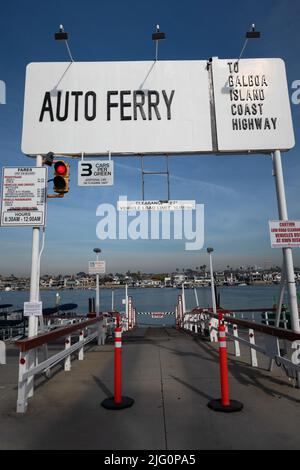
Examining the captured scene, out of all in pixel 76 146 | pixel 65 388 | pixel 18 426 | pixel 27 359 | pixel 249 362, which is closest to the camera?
pixel 18 426

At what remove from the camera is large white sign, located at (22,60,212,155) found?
7148 mm

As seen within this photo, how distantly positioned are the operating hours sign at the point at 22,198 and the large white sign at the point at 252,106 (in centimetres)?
394

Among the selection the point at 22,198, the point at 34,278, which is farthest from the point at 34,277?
the point at 22,198

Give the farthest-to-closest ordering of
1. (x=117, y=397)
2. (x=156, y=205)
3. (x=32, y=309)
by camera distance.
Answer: (x=156, y=205) < (x=32, y=309) < (x=117, y=397)

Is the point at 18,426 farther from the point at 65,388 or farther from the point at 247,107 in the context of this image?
the point at 247,107

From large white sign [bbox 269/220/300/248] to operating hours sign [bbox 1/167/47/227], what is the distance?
4444 millimetres

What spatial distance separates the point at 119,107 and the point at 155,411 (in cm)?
601

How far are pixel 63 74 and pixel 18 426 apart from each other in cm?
676

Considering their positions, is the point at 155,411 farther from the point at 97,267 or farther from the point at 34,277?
the point at 97,267

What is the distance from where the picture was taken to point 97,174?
709 centimetres

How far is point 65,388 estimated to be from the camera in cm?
592

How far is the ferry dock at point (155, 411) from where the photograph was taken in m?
3.72

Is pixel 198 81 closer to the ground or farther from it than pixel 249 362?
farther from it
